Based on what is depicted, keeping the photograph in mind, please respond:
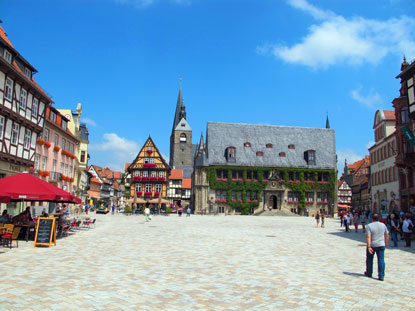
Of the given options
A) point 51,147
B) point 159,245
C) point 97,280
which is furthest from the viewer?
point 51,147

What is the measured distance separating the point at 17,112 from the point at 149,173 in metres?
42.0

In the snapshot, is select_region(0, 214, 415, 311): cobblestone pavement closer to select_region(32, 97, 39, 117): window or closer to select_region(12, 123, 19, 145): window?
select_region(12, 123, 19, 145): window

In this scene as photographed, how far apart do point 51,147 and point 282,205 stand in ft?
133

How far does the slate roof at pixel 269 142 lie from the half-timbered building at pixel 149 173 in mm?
8689

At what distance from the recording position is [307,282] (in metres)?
9.06

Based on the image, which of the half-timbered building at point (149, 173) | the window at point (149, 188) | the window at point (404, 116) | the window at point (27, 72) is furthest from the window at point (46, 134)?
the window at point (149, 188)

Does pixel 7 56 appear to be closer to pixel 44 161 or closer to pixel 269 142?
pixel 44 161

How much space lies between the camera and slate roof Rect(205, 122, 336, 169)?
6656cm

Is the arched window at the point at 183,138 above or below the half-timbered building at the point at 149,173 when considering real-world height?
above

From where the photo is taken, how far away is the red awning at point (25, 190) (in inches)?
592

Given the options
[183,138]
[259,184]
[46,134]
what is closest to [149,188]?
[259,184]

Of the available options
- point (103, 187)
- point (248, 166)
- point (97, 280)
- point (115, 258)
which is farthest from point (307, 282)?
point (103, 187)

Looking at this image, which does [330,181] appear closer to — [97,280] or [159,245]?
[159,245]

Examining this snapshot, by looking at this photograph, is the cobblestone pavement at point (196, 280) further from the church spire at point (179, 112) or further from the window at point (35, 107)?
the church spire at point (179, 112)
